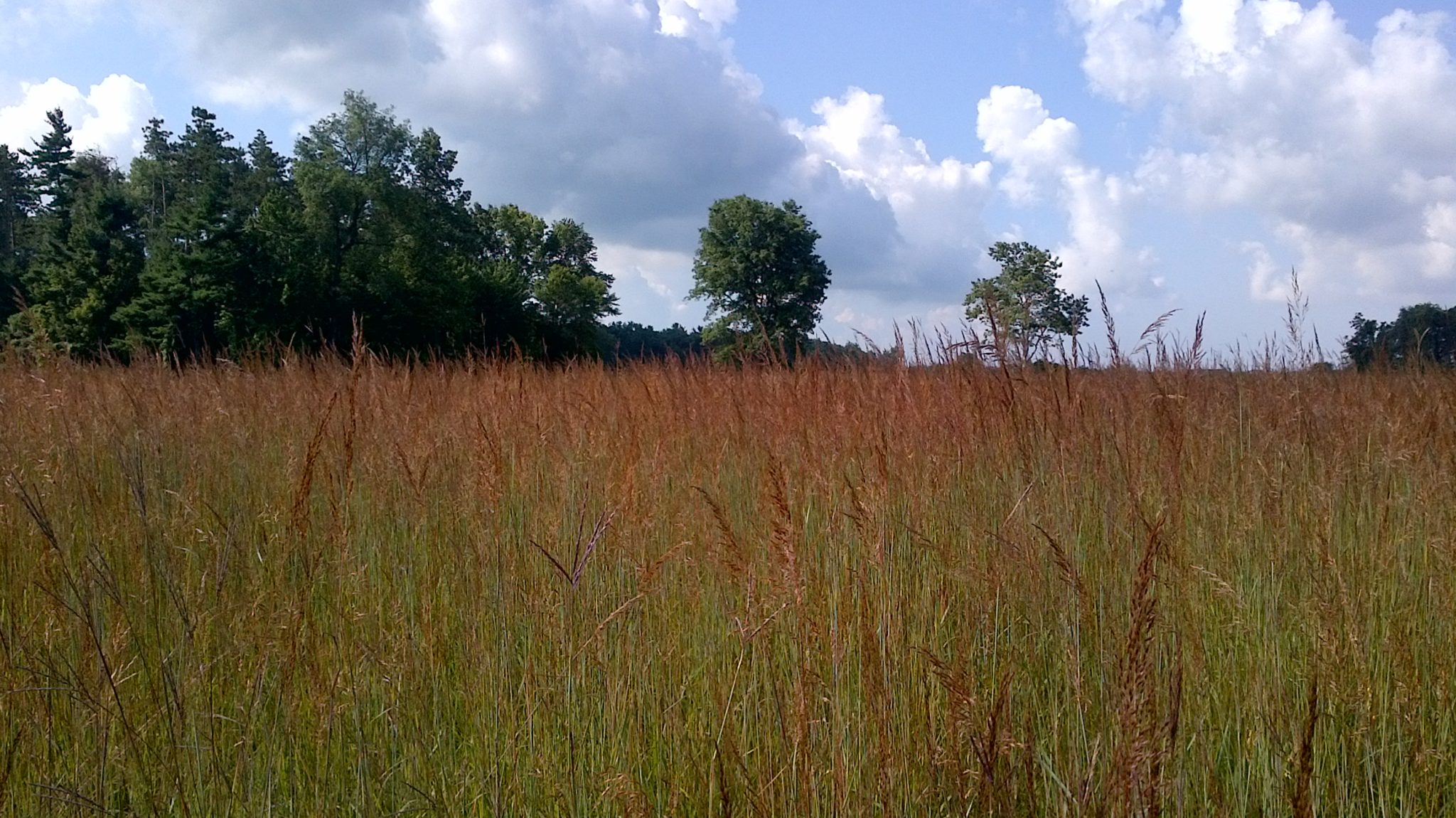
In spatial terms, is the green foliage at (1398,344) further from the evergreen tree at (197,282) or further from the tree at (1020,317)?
the evergreen tree at (197,282)

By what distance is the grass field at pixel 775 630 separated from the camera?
155 centimetres

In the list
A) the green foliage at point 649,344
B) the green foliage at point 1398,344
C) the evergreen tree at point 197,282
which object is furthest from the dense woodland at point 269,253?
the green foliage at point 1398,344

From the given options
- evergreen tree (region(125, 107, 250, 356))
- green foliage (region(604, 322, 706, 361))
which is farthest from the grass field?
evergreen tree (region(125, 107, 250, 356))

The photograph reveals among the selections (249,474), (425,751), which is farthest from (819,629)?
(249,474)

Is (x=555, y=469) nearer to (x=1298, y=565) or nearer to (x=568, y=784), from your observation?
(x=568, y=784)

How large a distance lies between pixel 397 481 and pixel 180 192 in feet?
138

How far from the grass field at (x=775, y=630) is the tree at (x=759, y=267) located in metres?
39.7

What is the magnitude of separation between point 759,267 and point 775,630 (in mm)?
42380

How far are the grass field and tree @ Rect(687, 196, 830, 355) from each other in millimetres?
39712

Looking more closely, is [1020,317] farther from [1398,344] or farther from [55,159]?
[55,159]

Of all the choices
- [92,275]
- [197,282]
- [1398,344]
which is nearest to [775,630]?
[1398,344]

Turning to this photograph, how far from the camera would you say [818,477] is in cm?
204

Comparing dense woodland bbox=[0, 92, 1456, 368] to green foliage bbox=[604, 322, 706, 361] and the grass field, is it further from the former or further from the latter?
the grass field

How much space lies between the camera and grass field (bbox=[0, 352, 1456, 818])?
60.9 inches
